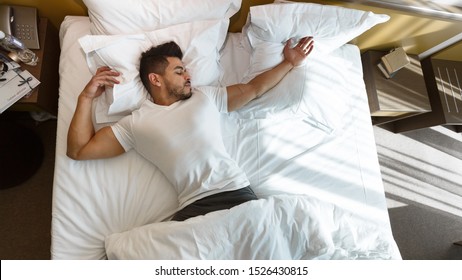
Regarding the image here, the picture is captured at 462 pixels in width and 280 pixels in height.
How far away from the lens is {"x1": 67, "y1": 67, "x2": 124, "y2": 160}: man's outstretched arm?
136 cm

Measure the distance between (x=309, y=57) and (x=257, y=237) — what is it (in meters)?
0.98

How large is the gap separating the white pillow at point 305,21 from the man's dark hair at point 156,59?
43 cm

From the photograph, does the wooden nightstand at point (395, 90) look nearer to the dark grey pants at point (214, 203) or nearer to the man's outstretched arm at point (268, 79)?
the man's outstretched arm at point (268, 79)

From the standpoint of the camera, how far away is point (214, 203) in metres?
1.44

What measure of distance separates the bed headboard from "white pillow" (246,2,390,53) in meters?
0.11

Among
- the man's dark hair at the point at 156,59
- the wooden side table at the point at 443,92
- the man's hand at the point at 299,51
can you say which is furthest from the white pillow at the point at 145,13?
the wooden side table at the point at 443,92

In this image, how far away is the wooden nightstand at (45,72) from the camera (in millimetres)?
1538

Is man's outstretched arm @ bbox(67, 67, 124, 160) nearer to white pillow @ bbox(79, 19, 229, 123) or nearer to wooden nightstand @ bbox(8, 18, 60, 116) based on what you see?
white pillow @ bbox(79, 19, 229, 123)

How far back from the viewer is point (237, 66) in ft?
5.59

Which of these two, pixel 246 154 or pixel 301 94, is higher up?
pixel 301 94

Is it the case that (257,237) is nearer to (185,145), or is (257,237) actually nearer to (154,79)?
(185,145)

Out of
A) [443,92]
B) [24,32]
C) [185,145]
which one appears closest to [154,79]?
[185,145]

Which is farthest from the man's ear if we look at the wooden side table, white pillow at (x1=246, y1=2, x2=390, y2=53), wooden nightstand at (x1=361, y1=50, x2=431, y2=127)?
the wooden side table
